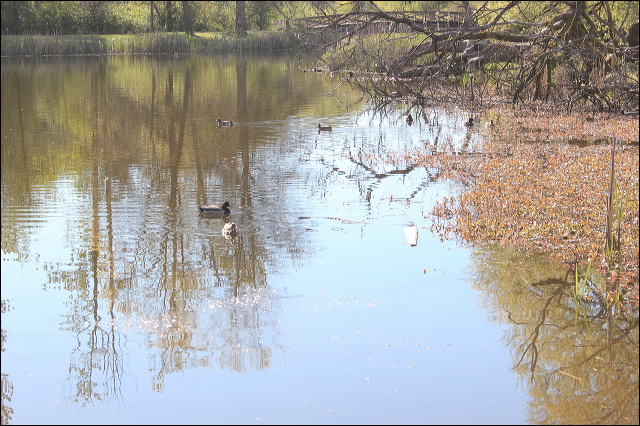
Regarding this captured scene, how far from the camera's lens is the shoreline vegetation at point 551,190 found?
22.5 feet

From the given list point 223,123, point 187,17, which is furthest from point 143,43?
point 223,123

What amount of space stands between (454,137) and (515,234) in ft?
21.5

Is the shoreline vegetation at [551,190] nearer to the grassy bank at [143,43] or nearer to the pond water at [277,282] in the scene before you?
the pond water at [277,282]

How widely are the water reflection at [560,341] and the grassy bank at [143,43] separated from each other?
29314 millimetres

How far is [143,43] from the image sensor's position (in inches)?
1542

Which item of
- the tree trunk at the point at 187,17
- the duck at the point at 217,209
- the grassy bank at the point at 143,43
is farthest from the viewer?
the tree trunk at the point at 187,17

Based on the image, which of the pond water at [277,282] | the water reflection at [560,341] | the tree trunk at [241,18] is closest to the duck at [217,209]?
the pond water at [277,282]

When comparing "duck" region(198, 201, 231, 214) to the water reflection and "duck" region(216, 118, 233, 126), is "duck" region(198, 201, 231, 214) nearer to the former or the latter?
the water reflection

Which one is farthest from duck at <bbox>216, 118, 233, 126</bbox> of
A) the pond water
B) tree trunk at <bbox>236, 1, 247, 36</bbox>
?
tree trunk at <bbox>236, 1, 247, 36</bbox>

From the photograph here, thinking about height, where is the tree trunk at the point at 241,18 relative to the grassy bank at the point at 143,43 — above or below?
above

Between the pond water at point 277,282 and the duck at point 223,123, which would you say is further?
the duck at point 223,123

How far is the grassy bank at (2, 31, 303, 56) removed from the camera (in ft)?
118

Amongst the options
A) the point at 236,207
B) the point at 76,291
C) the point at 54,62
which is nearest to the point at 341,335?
the point at 76,291

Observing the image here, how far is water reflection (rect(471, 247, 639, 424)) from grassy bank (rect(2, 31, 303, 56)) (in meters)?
29.3
